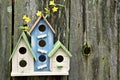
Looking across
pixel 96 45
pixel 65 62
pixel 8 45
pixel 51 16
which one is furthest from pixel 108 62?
pixel 8 45

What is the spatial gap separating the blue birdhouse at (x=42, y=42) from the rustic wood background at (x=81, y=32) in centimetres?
8

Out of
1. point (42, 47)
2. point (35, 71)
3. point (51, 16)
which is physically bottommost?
point (35, 71)

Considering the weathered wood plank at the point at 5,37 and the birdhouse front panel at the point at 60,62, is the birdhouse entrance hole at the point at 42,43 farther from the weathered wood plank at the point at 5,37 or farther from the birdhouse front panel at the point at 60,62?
the weathered wood plank at the point at 5,37

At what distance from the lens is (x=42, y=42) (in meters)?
2.16

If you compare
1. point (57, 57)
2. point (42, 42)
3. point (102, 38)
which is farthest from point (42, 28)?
point (102, 38)

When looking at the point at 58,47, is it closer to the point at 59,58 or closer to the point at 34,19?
the point at 59,58

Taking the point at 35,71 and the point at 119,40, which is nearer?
the point at 35,71

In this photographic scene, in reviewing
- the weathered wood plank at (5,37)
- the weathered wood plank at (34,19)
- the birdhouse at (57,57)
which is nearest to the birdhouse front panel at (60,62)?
the birdhouse at (57,57)

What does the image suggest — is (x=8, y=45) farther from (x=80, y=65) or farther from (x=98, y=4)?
(x=98, y=4)

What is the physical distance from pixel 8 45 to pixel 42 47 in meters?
0.21

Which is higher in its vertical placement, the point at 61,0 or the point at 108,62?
the point at 61,0

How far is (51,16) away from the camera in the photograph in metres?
2.22

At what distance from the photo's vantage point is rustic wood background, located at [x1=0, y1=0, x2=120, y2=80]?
219 cm

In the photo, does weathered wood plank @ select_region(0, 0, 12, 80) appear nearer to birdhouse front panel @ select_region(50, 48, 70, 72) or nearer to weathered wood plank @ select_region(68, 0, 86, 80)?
birdhouse front panel @ select_region(50, 48, 70, 72)
